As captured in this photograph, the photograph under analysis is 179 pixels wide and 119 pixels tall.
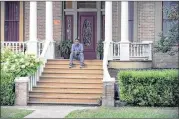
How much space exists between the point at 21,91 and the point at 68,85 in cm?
200

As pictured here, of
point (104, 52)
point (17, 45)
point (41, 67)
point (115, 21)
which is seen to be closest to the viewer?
point (41, 67)

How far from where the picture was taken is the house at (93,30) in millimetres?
17766

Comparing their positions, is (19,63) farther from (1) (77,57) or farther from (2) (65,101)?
(1) (77,57)

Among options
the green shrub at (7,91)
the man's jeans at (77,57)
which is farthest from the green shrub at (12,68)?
the man's jeans at (77,57)

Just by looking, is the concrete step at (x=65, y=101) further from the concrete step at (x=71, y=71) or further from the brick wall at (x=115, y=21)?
the brick wall at (x=115, y=21)

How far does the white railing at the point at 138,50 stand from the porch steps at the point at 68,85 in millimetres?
1049

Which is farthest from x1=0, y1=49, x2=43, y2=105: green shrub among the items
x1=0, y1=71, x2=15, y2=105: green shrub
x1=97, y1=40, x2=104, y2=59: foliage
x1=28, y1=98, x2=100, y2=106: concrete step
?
x1=97, y1=40, x2=104, y2=59: foliage

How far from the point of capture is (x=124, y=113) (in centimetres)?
1252

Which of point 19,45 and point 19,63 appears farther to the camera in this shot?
point 19,45

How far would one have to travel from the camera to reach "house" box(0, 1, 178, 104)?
17.8m

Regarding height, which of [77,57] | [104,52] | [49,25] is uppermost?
[49,25]

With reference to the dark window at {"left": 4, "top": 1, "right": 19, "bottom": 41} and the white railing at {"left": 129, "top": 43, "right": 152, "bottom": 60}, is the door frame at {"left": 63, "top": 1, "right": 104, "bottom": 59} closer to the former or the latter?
the dark window at {"left": 4, "top": 1, "right": 19, "bottom": 41}

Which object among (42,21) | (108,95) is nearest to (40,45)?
(42,21)

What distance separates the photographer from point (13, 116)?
12016 mm
